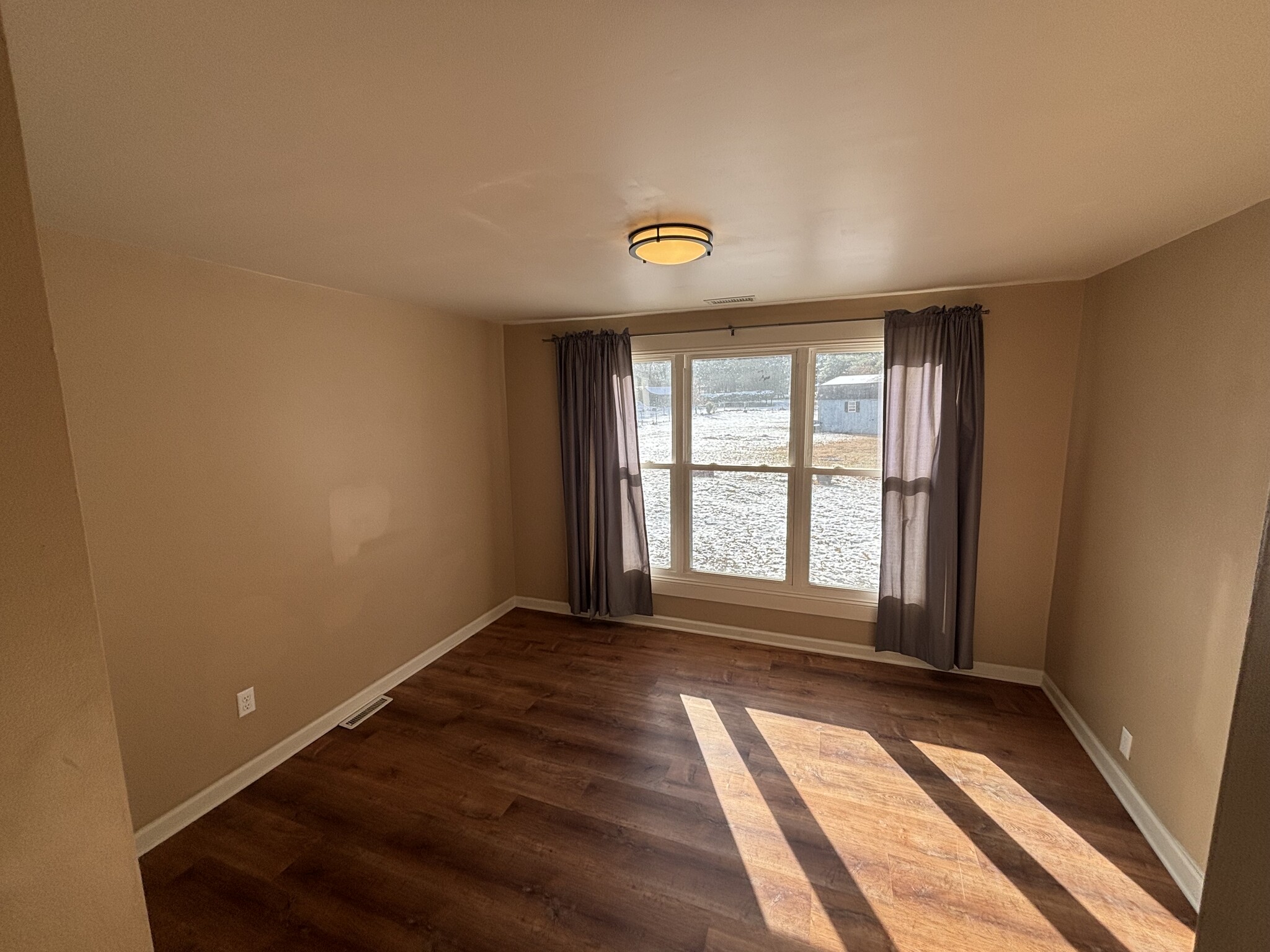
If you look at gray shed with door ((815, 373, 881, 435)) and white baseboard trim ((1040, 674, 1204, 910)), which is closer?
white baseboard trim ((1040, 674, 1204, 910))

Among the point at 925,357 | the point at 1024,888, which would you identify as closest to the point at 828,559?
the point at 925,357

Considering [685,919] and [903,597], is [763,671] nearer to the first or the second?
[903,597]

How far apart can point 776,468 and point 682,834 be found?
226cm

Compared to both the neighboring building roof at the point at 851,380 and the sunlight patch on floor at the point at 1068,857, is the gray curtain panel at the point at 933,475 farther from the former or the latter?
the sunlight patch on floor at the point at 1068,857

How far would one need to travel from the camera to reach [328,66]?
95 cm

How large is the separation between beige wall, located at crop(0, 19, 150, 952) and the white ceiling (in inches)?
23.7

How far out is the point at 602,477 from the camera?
3.88 m

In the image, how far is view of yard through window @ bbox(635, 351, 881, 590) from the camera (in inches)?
133

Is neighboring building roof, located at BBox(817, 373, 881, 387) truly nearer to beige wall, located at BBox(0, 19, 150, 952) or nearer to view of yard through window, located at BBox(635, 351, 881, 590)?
view of yard through window, located at BBox(635, 351, 881, 590)

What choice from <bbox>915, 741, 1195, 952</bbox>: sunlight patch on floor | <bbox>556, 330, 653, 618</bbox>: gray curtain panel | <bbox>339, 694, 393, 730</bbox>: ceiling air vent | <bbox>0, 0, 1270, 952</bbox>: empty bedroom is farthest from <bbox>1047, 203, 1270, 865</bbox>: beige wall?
<bbox>339, 694, 393, 730</bbox>: ceiling air vent

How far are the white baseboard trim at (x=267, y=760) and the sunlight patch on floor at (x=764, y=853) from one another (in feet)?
6.05

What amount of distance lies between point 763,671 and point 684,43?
10.6ft

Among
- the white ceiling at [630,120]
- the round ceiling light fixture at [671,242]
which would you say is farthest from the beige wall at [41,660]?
the round ceiling light fixture at [671,242]

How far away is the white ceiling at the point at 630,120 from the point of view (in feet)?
2.82
